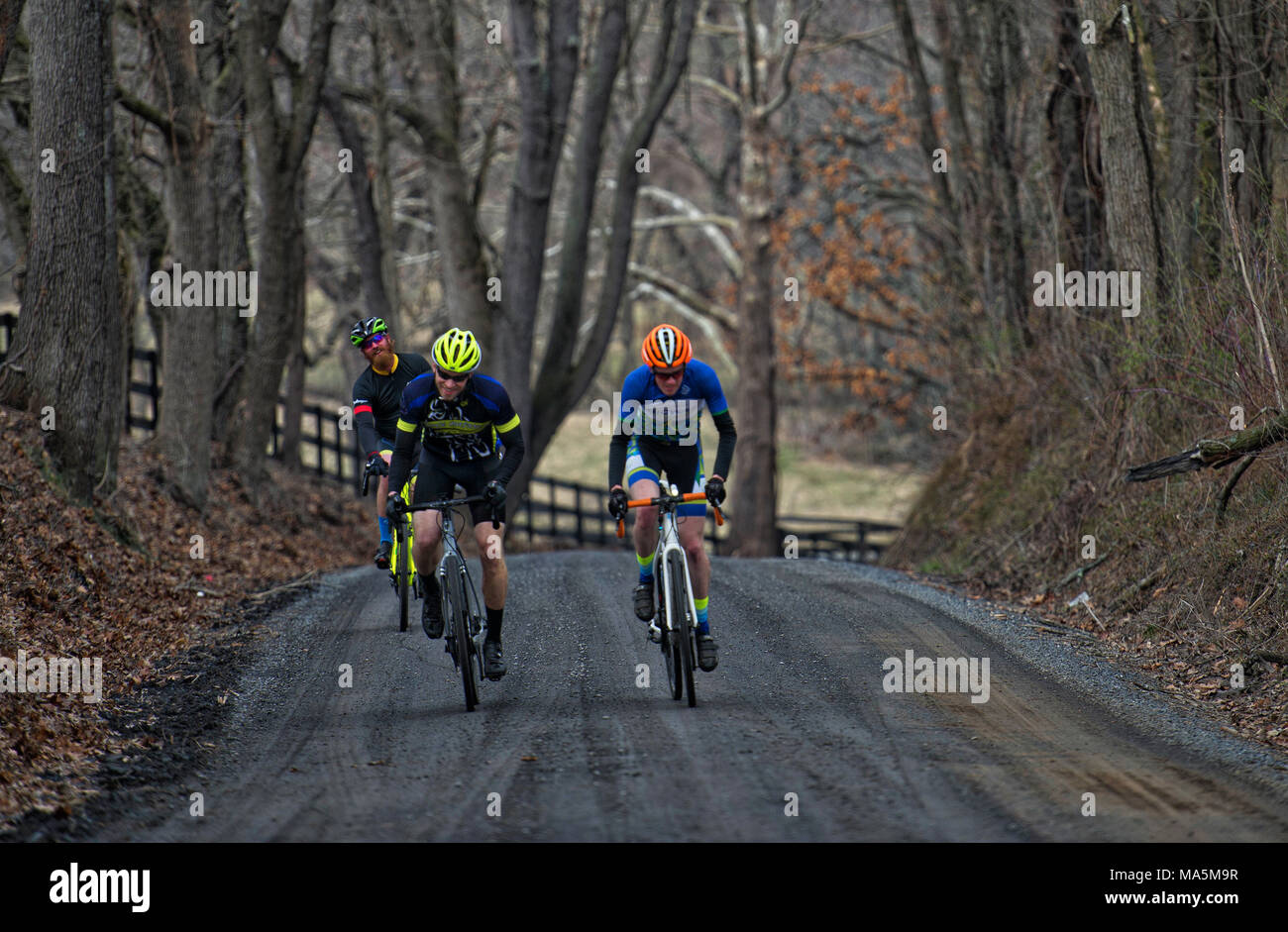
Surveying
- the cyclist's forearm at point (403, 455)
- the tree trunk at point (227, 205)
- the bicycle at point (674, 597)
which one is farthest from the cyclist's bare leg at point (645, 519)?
the tree trunk at point (227, 205)

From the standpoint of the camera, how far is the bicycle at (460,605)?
829cm

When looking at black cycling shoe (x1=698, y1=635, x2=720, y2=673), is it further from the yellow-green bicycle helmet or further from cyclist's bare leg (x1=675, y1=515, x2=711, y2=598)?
the yellow-green bicycle helmet

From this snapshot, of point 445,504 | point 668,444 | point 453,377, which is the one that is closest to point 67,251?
point 453,377

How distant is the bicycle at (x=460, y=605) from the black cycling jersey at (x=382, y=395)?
2594 mm

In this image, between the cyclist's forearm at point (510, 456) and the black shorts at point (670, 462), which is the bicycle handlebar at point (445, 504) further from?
the black shorts at point (670, 462)

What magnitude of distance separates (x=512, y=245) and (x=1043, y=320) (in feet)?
31.2

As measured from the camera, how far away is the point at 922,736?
7.62m

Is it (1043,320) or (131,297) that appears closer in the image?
(1043,320)

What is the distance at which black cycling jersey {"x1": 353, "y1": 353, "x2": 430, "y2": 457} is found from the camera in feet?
36.8

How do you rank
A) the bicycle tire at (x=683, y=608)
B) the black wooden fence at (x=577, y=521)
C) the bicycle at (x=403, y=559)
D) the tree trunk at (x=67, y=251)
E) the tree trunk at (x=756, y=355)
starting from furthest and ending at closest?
the tree trunk at (x=756, y=355)
the black wooden fence at (x=577, y=521)
the tree trunk at (x=67, y=251)
the bicycle at (x=403, y=559)
the bicycle tire at (x=683, y=608)
